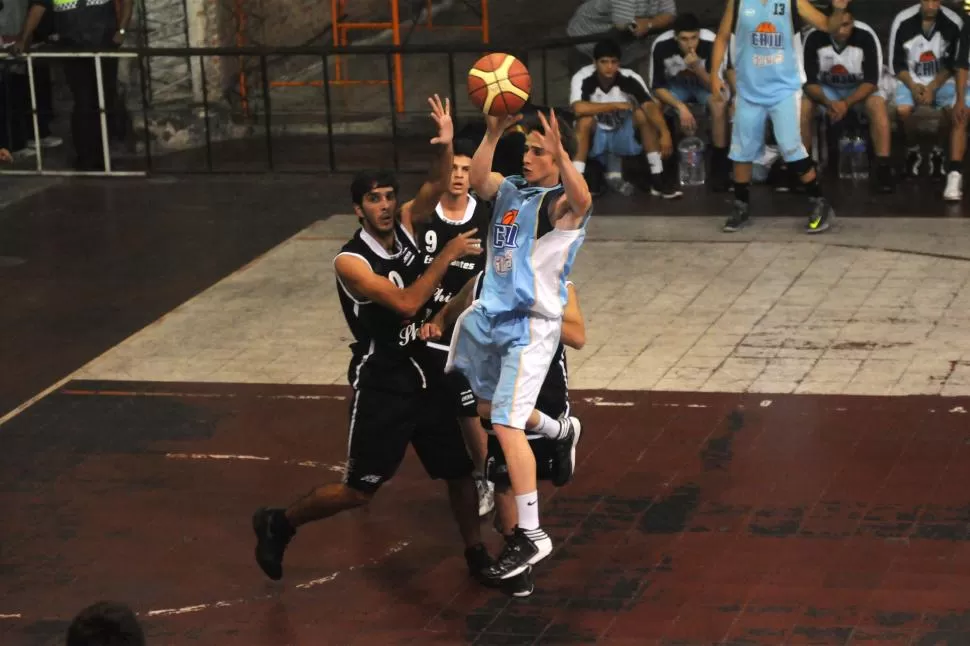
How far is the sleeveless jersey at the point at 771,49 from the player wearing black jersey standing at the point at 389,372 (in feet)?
21.7

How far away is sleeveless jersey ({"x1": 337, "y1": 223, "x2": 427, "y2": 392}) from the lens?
7625 mm

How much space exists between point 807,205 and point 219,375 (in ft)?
20.2

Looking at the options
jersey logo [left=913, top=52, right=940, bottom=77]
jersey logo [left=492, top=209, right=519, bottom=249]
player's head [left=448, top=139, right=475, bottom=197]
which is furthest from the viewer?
jersey logo [left=913, top=52, right=940, bottom=77]

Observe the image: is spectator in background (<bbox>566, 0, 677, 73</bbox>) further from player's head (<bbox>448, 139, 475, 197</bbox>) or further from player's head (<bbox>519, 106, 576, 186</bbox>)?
player's head (<bbox>519, 106, 576, 186</bbox>)

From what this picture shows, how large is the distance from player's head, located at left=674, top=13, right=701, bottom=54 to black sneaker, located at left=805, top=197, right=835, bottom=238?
2474 millimetres

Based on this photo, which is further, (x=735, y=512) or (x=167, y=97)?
(x=167, y=97)

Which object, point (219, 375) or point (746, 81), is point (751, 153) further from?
point (219, 375)

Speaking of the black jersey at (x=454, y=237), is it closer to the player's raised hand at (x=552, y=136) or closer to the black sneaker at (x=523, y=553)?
the player's raised hand at (x=552, y=136)

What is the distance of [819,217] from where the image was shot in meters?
14.1

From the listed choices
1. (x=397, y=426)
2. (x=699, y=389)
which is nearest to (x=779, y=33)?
(x=699, y=389)

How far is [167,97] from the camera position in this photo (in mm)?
18844

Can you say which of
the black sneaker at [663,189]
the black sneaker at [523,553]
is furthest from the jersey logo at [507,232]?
the black sneaker at [663,189]

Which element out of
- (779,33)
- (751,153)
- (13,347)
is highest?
(779,33)

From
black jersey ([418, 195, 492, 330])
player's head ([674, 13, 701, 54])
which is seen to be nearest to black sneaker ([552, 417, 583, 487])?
black jersey ([418, 195, 492, 330])
